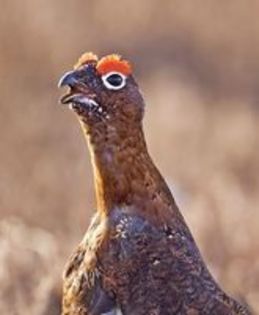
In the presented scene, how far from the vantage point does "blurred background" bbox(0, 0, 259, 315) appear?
1280 centimetres

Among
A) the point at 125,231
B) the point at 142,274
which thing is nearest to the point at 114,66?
the point at 125,231

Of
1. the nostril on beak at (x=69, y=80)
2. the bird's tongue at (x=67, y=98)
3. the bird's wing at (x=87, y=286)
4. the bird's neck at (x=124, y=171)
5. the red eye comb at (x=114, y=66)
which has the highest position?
the red eye comb at (x=114, y=66)

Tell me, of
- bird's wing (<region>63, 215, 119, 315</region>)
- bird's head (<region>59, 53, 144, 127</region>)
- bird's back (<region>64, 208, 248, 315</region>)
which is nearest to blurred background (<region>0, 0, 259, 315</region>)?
bird's wing (<region>63, 215, 119, 315</region>)

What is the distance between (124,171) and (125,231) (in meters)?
0.25

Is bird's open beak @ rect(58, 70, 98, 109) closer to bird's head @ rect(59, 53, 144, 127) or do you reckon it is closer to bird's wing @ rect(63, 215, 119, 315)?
bird's head @ rect(59, 53, 144, 127)

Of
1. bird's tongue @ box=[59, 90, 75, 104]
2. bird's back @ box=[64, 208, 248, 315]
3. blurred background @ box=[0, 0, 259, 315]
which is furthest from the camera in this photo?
blurred background @ box=[0, 0, 259, 315]

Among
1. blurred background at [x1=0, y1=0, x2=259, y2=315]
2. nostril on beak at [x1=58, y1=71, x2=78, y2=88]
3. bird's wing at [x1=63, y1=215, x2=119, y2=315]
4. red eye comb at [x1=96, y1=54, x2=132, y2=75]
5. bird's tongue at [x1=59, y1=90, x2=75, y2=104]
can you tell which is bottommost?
bird's wing at [x1=63, y1=215, x2=119, y2=315]

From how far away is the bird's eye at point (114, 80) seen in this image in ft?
31.3

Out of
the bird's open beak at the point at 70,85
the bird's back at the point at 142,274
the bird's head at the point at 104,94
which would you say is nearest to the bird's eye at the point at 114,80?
the bird's head at the point at 104,94

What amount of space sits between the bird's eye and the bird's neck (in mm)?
170

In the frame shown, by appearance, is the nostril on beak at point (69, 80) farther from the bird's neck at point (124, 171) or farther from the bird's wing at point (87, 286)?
the bird's wing at point (87, 286)

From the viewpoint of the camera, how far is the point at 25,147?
16078mm

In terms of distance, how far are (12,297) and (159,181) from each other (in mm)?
2051

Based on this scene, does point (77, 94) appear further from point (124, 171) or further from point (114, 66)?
point (124, 171)
